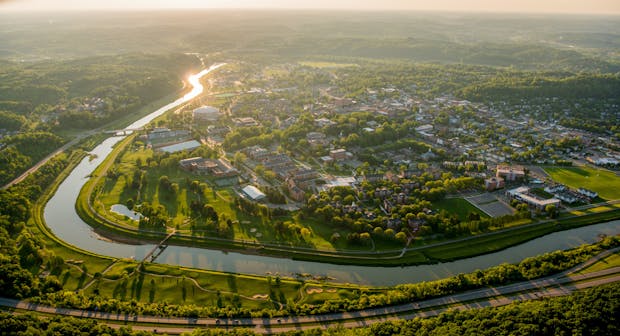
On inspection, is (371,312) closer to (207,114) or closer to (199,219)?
(199,219)

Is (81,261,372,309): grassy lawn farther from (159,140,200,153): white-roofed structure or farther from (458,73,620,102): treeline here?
(458,73,620,102): treeline

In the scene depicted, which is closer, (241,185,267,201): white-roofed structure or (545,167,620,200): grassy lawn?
(241,185,267,201): white-roofed structure

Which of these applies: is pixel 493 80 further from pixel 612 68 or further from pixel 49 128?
pixel 49 128

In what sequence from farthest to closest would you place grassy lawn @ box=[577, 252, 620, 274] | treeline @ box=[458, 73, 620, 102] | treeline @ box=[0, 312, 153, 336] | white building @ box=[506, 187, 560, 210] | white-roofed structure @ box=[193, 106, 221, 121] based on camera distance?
1. treeline @ box=[458, 73, 620, 102]
2. white-roofed structure @ box=[193, 106, 221, 121]
3. white building @ box=[506, 187, 560, 210]
4. grassy lawn @ box=[577, 252, 620, 274]
5. treeline @ box=[0, 312, 153, 336]

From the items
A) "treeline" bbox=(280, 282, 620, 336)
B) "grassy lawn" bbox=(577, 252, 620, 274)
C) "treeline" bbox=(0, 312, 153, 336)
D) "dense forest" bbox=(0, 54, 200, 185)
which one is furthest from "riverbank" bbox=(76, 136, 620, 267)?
"dense forest" bbox=(0, 54, 200, 185)

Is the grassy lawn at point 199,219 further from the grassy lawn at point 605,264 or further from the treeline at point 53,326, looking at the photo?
the grassy lawn at point 605,264

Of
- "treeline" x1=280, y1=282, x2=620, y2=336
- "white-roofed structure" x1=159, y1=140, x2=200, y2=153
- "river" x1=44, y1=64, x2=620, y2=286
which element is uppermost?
"white-roofed structure" x1=159, y1=140, x2=200, y2=153
